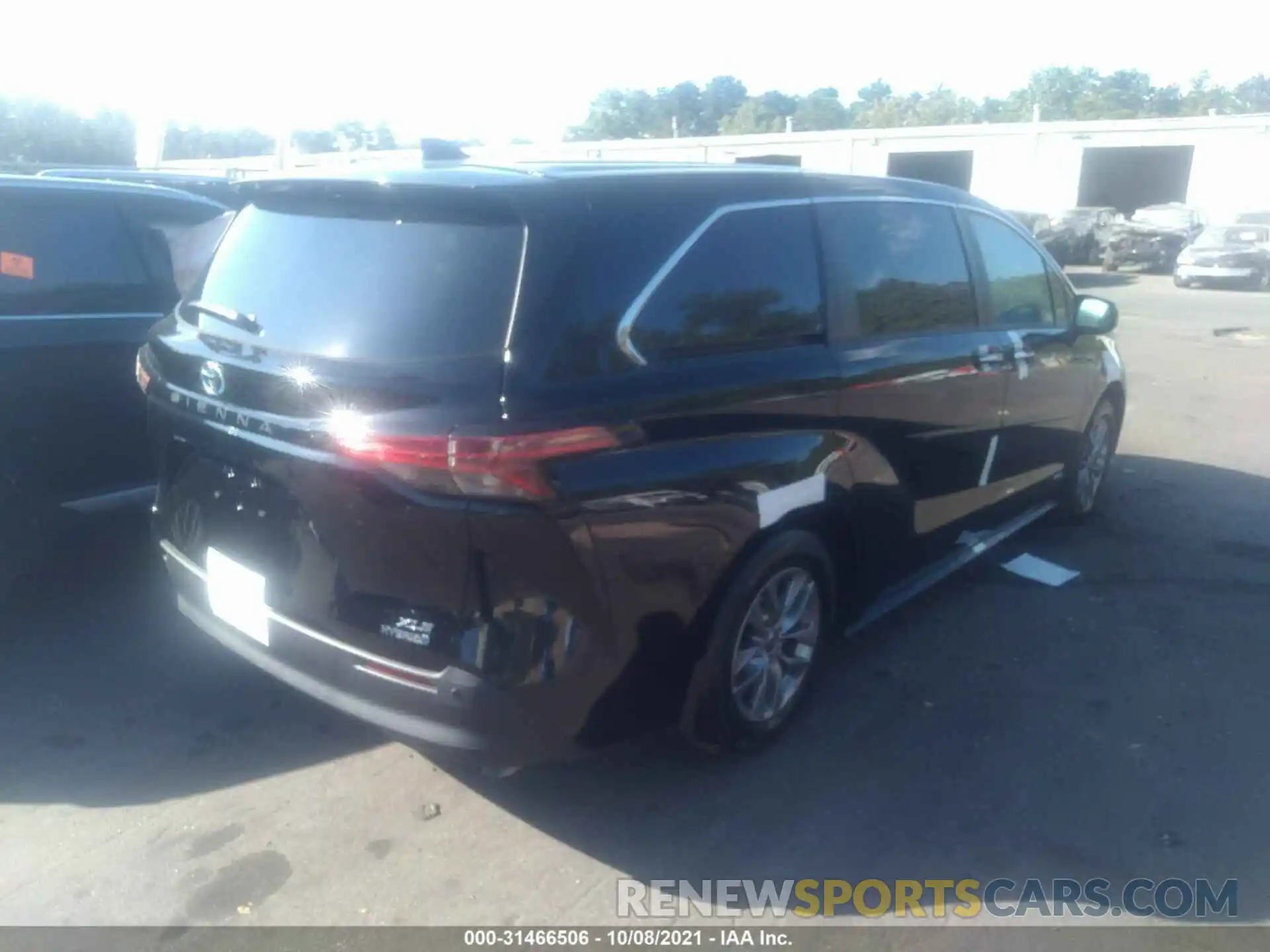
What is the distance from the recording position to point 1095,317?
220 inches

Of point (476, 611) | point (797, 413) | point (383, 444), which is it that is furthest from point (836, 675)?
point (383, 444)

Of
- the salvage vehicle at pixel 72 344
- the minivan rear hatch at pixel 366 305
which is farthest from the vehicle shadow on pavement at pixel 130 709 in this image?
the minivan rear hatch at pixel 366 305

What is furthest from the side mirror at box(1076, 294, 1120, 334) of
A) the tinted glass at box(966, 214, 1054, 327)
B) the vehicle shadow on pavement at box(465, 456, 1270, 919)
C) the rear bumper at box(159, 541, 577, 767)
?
the rear bumper at box(159, 541, 577, 767)

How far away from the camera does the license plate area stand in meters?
3.23

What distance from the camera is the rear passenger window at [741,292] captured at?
319 centimetres

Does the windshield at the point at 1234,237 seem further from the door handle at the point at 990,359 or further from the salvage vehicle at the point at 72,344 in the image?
the salvage vehicle at the point at 72,344

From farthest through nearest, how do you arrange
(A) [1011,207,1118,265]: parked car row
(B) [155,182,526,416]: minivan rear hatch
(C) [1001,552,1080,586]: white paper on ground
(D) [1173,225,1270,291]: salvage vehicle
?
1. (A) [1011,207,1118,265]: parked car row
2. (D) [1173,225,1270,291]: salvage vehicle
3. (C) [1001,552,1080,586]: white paper on ground
4. (B) [155,182,526,416]: minivan rear hatch

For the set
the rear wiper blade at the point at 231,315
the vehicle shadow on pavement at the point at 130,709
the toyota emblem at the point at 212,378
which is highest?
the rear wiper blade at the point at 231,315

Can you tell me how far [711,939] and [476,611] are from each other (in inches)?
42.9

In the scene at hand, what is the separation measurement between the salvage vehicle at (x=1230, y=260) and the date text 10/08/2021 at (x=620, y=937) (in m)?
25.6

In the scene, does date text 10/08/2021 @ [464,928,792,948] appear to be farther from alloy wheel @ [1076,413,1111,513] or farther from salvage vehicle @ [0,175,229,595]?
alloy wheel @ [1076,413,1111,513]

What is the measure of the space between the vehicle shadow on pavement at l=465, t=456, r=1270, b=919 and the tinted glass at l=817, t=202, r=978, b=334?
1.39m

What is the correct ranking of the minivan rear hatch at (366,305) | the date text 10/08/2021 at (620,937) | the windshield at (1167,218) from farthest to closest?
the windshield at (1167,218), the date text 10/08/2021 at (620,937), the minivan rear hatch at (366,305)

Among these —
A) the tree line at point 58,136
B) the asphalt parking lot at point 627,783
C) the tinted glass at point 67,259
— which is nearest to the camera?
the asphalt parking lot at point 627,783
